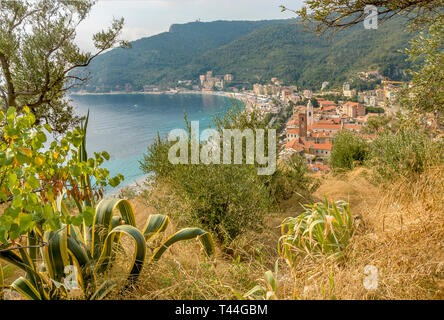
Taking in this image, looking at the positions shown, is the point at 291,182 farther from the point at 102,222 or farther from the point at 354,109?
the point at 354,109

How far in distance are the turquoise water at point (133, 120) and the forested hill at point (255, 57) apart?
3.54 m

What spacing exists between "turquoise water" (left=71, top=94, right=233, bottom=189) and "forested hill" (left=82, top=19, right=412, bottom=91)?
354 cm

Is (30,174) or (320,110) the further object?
(320,110)

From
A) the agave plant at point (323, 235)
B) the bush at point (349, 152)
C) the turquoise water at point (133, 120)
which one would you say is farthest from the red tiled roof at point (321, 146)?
the agave plant at point (323, 235)

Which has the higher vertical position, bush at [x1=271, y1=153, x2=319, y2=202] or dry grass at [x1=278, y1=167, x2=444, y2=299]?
dry grass at [x1=278, y1=167, x2=444, y2=299]

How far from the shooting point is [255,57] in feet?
164

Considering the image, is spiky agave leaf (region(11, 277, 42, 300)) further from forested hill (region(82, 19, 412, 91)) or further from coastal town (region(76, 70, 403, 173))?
forested hill (region(82, 19, 412, 91))

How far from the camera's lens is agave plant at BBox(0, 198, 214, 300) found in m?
1.78

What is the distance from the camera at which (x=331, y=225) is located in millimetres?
2506

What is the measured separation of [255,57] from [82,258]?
5178cm

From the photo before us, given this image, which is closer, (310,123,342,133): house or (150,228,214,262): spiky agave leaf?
(150,228,214,262): spiky agave leaf

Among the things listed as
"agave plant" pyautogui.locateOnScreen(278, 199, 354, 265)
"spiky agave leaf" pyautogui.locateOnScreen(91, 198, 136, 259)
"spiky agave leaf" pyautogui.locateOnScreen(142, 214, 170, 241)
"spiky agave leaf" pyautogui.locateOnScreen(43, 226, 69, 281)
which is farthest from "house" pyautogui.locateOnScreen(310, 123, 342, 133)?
"spiky agave leaf" pyautogui.locateOnScreen(43, 226, 69, 281)

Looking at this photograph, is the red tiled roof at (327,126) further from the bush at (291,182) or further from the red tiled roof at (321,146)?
the bush at (291,182)

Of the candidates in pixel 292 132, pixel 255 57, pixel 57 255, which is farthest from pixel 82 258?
pixel 255 57
